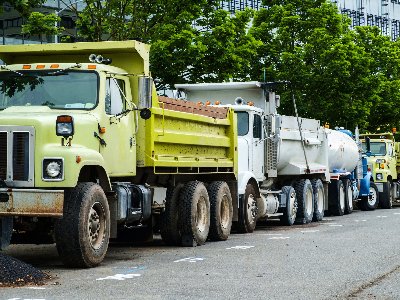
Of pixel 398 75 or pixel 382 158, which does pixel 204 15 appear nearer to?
pixel 382 158

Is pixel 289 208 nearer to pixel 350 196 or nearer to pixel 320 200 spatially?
pixel 320 200

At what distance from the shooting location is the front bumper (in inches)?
495

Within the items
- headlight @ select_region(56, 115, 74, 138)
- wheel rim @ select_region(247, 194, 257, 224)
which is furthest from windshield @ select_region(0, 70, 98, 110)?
wheel rim @ select_region(247, 194, 257, 224)

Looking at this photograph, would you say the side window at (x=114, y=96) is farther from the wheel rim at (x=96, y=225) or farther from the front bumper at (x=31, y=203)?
the front bumper at (x=31, y=203)

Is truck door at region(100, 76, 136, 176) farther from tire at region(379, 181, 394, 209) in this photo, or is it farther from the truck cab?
tire at region(379, 181, 394, 209)

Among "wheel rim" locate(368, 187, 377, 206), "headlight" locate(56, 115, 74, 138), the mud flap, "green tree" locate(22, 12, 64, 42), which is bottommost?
the mud flap

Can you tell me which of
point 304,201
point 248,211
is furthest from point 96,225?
point 304,201

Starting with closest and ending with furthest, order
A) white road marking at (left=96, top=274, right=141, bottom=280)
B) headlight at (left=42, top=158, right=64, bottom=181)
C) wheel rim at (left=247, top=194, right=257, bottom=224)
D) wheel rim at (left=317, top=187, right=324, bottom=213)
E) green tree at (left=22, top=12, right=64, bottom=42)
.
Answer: white road marking at (left=96, top=274, right=141, bottom=280), headlight at (left=42, top=158, right=64, bottom=181), wheel rim at (left=247, top=194, right=257, bottom=224), wheel rim at (left=317, top=187, right=324, bottom=213), green tree at (left=22, top=12, right=64, bottom=42)

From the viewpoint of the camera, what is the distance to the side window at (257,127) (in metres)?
22.4

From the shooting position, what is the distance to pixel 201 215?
1756 cm

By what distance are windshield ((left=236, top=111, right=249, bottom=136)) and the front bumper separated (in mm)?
9781

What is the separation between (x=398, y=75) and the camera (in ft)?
173

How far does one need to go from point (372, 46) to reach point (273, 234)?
32.6 m

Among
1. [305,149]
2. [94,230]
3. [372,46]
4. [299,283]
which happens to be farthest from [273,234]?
[372,46]
